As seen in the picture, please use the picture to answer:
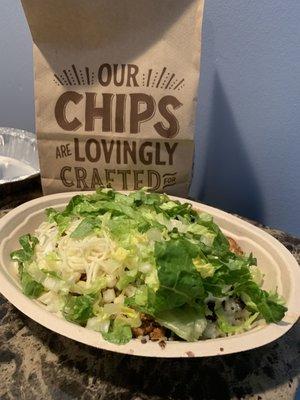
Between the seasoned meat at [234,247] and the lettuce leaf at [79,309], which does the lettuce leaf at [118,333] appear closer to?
the lettuce leaf at [79,309]

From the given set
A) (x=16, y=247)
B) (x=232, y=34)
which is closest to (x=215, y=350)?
(x=16, y=247)

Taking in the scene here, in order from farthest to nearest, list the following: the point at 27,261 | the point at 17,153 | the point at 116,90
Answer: the point at 17,153
the point at 116,90
the point at 27,261

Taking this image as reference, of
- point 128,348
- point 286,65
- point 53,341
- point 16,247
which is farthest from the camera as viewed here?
point 286,65

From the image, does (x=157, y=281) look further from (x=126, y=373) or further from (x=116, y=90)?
(x=116, y=90)

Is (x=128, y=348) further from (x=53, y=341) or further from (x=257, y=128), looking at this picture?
(x=257, y=128)

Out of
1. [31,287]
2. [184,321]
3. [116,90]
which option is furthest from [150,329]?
[116,90]

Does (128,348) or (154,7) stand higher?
(154,7)

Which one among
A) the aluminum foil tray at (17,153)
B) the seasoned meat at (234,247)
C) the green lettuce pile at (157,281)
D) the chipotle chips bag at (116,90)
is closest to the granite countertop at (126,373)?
the green lettuce pile at (157,281)
